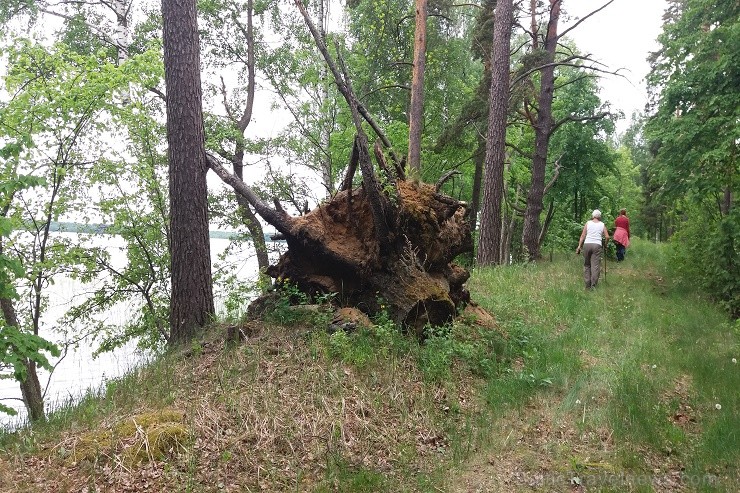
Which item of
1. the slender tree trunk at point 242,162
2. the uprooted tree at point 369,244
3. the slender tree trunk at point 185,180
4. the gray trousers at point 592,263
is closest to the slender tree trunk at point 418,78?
the slender tree trunk at point 242,162

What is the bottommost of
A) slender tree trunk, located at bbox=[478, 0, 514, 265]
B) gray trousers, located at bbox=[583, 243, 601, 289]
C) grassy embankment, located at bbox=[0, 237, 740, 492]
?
grassy embankment, located at bbox=[0, 237, 740, 492]

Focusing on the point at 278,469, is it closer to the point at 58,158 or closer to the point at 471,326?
the point at 471,326

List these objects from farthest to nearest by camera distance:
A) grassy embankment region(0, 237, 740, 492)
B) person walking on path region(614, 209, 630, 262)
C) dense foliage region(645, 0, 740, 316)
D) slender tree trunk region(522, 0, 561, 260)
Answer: person walking on path region(614, 209, 630, 262) < slender tree trunk region(522, 0, 561, 260) < dense foliage region(645, 0, 740, 316) < grassy embankment region(0, 237, 740, 492)

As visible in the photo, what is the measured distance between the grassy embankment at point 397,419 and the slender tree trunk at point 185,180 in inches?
28.3

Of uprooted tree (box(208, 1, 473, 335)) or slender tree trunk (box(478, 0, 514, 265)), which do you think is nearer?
uprooted tree (box(208, 1, 473, 335))

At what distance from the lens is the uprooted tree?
6.44 meters

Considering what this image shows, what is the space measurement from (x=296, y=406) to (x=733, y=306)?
9.32 m

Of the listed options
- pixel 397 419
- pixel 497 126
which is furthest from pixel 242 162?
pixel 397 419

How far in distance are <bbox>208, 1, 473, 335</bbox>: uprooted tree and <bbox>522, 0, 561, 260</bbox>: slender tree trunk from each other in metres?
8.41

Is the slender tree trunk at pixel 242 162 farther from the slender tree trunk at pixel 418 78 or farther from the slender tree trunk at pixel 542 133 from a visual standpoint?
the slender tree trunk at pixel 542 133

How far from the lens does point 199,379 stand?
5148mm

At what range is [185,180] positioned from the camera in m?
6.70

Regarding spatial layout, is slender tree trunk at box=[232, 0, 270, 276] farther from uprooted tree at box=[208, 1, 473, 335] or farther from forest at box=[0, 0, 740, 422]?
Result: uprooted tree at box=[208, 1, 473, 335]

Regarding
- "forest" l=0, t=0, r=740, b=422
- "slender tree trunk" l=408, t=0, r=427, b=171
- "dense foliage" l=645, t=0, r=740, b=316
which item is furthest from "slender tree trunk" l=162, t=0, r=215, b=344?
"dense foliage" l=645, t=0, r=740, b=316
